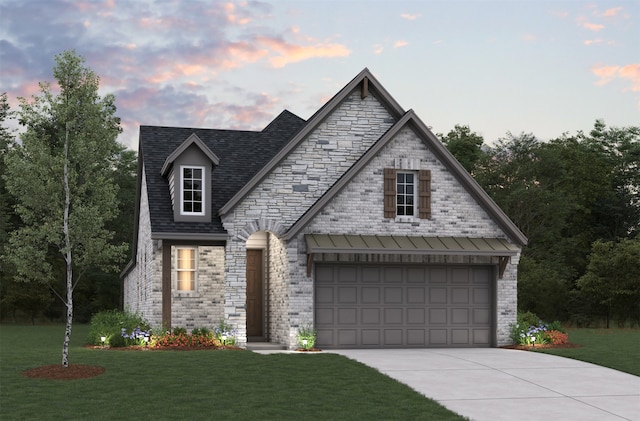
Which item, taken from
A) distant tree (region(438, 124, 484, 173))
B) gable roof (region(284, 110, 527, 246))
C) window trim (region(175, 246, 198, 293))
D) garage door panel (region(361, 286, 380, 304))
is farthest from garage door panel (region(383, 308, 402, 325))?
distant tree (region(438, 124, 484, 173))

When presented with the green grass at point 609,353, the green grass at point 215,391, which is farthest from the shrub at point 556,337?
the green grass at point 215,391

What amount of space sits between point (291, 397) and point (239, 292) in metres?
9.64

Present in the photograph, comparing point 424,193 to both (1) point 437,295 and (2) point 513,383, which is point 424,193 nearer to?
(1) point 437,295

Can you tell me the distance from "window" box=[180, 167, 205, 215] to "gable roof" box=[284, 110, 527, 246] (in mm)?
3223

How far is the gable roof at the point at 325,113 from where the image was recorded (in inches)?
913

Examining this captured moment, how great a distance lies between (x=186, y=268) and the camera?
2381 cm

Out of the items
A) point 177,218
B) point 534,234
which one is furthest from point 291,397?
point 534,234

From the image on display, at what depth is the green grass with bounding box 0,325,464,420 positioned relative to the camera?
40.3 ft

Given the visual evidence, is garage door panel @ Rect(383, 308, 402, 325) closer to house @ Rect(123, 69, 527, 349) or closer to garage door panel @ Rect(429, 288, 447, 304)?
house @ Rect(123, 69, 527, 349)

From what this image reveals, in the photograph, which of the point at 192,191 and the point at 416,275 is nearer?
the point at 416,275

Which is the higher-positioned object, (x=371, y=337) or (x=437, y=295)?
(x=437, y=295)

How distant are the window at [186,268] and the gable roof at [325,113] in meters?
1.90

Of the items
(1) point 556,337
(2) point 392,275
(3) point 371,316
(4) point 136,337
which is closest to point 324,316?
(3) point 371,316

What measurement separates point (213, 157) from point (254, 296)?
5388mm
